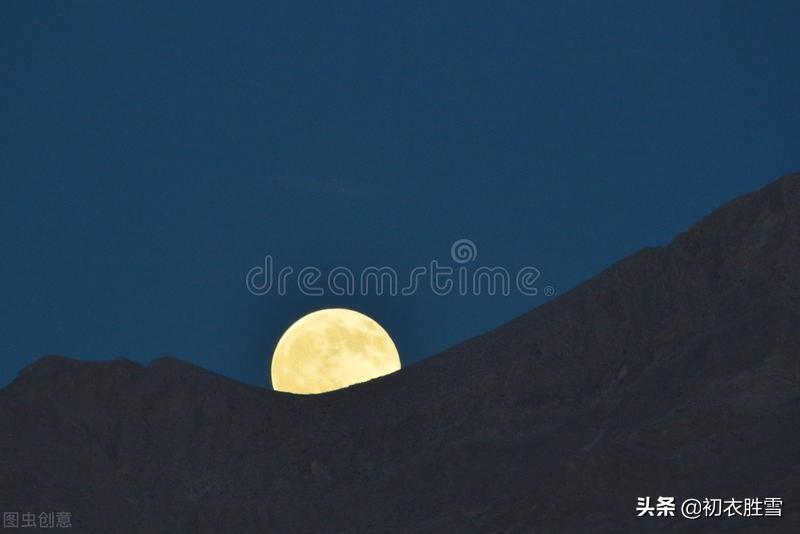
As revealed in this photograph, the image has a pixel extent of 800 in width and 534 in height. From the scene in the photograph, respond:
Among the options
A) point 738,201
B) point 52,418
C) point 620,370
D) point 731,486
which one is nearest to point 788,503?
point 731,486

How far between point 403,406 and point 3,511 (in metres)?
16.7

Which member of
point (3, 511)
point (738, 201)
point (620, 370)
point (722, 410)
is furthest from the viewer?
point (738, 201)

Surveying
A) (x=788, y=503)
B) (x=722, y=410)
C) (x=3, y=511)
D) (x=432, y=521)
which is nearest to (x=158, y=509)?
(x=3, y=511)

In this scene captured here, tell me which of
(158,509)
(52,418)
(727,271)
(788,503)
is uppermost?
(727,271)

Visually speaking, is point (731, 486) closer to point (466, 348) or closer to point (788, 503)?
point (788, 503)

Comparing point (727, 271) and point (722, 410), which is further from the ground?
point (727, 271)

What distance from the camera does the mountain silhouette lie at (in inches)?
1960

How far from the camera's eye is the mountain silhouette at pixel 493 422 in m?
49.8

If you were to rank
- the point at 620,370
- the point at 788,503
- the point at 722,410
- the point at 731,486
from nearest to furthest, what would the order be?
the point at 788,503, the point at 731,486, the point at 722,410, the point at 620,370

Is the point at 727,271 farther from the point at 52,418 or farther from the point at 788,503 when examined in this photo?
the point at 52,418

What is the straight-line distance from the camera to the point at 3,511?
55000 millimetres

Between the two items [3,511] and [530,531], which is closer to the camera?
[530,531]

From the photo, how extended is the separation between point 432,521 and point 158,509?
1084cm

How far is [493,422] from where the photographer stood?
60.7 meters
